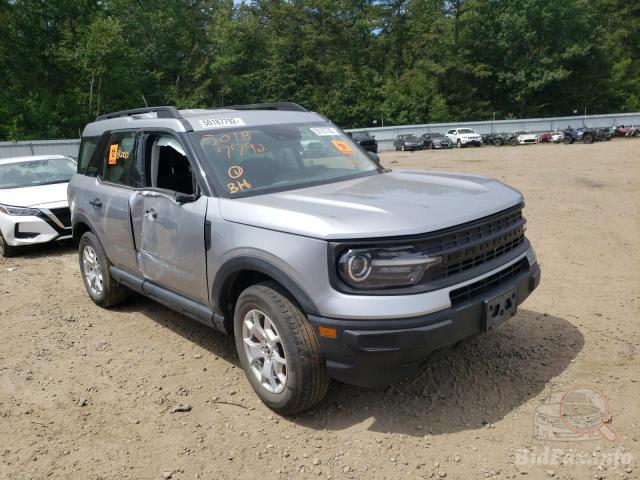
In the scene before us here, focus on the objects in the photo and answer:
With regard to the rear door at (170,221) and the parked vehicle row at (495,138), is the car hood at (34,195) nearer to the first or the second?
the rear door at (170,221)

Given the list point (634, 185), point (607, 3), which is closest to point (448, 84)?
point (607, 3)

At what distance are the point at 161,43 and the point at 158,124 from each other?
59690 mm

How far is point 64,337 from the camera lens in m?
4.99

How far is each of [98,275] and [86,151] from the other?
133 cm

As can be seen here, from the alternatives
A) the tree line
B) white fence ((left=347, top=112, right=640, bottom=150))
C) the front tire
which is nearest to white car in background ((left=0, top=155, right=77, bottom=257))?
the front tire

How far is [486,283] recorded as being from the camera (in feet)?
10.6

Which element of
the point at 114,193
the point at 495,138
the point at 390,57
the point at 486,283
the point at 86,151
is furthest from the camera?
the point at 390,57

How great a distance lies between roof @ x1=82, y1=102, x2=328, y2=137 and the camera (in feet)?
13.5

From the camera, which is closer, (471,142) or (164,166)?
(164,166)

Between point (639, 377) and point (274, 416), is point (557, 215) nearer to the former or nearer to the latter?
point (639, 377)

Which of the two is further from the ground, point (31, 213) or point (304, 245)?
point (304, 245)

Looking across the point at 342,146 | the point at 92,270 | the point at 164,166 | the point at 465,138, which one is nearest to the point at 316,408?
the point at 342,146

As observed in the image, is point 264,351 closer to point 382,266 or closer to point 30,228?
point 382,266

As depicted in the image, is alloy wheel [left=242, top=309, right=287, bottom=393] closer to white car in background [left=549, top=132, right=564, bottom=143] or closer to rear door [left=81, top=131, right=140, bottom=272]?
rear door [left=81, top=131, right=140, bottom=272]
